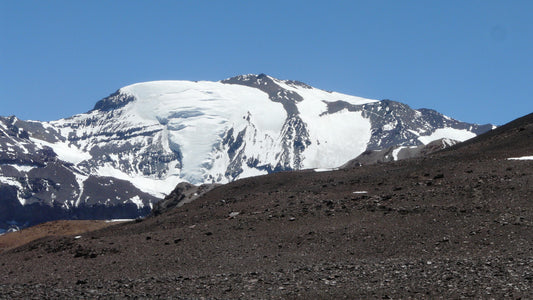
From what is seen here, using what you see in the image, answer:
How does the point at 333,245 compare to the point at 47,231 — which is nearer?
the point at 333,245

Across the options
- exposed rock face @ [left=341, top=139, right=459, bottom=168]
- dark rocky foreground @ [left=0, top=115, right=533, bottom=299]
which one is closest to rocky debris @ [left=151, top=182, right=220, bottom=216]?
dark rocky foreground @ [left=0, top=115, right=533, bottom=299]

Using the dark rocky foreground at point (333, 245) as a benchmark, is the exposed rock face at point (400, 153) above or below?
above

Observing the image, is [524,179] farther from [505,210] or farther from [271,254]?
[271,254]

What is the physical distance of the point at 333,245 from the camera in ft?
103

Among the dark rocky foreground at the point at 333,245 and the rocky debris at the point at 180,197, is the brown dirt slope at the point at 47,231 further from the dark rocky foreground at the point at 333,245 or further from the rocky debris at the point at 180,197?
the dark rocky foreground at the point at 333,245

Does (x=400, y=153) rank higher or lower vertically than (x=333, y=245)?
higher

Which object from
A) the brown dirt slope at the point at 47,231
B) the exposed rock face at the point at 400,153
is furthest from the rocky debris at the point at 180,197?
the exposed rock face at the point at 400,153

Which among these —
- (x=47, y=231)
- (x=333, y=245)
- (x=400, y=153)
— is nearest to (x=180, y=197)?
(x=47, y=231)

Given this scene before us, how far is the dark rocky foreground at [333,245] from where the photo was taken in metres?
24.8

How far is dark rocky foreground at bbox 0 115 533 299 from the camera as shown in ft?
81.5

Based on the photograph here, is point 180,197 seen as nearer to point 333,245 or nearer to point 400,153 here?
point 400,153

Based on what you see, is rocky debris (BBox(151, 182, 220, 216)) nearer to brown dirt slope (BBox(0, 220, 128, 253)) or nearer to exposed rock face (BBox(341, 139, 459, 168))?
brown dirt slope (BBox(0, 220, 128, 253))

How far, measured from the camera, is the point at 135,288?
2680 cm

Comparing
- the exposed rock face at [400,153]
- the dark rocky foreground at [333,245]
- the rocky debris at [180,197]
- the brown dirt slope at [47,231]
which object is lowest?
the dark rocky foreground at [333,245]
